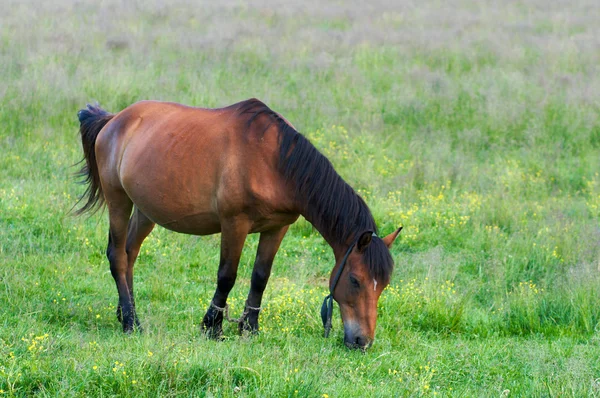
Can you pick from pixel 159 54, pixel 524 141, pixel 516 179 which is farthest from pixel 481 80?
pixel 159 54

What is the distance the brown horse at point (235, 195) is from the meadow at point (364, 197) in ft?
1.29

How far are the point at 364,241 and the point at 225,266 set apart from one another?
1.16 meters

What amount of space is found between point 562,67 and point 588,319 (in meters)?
9.55

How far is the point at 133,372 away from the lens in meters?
4.02

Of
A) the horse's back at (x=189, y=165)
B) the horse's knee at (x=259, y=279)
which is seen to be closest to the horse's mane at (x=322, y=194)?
the horse's back at (x=189, y=165)

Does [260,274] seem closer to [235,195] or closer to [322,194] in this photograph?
[235,195]

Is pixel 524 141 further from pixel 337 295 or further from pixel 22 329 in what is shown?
pixel 22 329

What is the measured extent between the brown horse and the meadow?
0.39 meters

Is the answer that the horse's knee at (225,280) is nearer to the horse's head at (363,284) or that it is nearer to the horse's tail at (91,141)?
the horse's head at (363,284)

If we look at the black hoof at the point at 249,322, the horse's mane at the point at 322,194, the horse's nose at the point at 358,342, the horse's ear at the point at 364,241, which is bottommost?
the black hoof at the point at 249,322

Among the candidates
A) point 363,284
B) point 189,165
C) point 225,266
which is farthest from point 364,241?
point 189,165

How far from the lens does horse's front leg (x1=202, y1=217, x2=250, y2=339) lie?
5.18m

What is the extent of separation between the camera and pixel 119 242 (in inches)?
236

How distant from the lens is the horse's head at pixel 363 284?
472 cm
